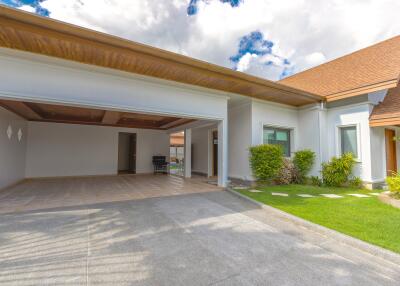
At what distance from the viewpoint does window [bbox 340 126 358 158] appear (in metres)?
7.81

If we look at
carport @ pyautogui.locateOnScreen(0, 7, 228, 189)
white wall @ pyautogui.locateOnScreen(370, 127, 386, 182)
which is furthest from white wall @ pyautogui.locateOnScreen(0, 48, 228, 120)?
white wall @ pyautogui.locateOnScreen(370, 127, 386, 182)

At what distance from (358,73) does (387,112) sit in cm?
204

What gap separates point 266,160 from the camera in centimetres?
714

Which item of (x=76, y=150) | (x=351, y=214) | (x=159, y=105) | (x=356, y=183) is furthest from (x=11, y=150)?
(x=356, y=183)

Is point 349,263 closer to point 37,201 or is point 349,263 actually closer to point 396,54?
point 37,201

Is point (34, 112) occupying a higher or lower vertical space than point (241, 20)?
lower

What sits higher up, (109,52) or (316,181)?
(109,52)

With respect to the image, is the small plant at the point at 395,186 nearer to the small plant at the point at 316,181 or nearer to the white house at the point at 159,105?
the white house at the point at 159,105

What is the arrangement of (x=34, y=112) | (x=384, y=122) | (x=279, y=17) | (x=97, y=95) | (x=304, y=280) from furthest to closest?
(x=279, y=17), (x=34, y=112), (x=384, y=122), (x=97, y=95), (x=304, y=280)

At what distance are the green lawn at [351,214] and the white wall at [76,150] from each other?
806 cm

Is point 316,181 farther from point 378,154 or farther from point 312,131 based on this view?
point 378,154

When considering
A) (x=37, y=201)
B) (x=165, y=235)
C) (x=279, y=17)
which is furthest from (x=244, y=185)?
(x=279, y=17)

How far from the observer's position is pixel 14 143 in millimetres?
7551

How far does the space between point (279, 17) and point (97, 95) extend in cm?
816
